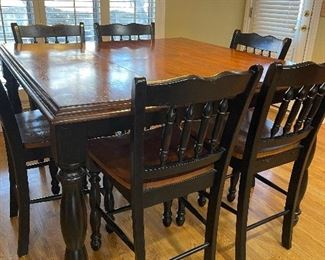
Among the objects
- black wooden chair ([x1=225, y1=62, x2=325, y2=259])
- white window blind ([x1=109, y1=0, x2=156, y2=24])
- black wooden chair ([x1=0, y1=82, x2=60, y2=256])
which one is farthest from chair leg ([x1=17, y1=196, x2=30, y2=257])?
white window blind ([x1=109, y1=0, x2=156, y2=24])

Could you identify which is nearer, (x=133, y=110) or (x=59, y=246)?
(x=133, y=110)

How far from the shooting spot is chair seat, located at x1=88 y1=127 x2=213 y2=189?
124 centimetres

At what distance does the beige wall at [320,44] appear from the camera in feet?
11.3

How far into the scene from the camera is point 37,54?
1.83 metres

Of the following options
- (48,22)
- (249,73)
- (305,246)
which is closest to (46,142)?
(249,73)

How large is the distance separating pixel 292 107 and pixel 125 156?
68 cm

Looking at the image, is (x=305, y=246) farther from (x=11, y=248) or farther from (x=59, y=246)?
(x=11, y=248)

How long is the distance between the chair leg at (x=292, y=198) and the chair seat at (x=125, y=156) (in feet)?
1.79

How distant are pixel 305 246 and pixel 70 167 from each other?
52.8 inches

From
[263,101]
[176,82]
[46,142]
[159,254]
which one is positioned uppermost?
[176,82]

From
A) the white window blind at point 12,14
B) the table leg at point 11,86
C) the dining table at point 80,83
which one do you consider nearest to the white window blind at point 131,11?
the white window blind at point 12,14

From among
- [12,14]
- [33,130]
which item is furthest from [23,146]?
[12,14]

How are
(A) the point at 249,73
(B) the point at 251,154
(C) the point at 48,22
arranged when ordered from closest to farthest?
1. (A) the point at 249,73
2. (B) the point at 251,154
3. (C) the point at 48,22

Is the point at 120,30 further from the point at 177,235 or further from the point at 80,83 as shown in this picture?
the point at 177,235
